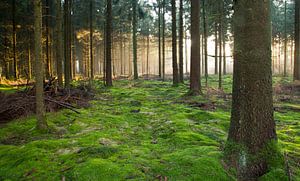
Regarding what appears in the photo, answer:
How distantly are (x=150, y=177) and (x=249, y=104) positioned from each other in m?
2.28

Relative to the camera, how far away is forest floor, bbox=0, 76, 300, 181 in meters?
4.68

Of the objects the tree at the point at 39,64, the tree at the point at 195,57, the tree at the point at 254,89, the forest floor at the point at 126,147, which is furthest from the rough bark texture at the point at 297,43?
the tree at the point at 39,64

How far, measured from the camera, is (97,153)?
556 cm

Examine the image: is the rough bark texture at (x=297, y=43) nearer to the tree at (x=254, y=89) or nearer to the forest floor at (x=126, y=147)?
the forest floor at (x=126, y=147)

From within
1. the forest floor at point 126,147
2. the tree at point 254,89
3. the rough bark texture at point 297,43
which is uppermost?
the rough bark texture at point 297,43

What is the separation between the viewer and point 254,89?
4.94 meters

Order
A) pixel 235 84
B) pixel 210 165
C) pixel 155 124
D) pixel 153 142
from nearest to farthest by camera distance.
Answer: pixel 210 165
pixel 235 84
pixel 153 142
pixel 155 124

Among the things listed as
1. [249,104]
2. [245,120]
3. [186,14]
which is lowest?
[245,120]

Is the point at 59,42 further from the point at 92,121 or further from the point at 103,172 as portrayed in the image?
the point at 103,172

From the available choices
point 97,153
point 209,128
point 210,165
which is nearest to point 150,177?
point 210,165

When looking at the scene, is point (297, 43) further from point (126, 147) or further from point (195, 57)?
point (126, 147)

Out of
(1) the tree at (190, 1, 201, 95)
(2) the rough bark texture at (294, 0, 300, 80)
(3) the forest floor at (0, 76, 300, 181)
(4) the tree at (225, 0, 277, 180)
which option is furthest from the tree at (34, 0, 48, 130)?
(2) the rough bark texture at (294, 0, 300, 80)

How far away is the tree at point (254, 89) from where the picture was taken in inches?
193

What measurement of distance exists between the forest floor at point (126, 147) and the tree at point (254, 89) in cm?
40
